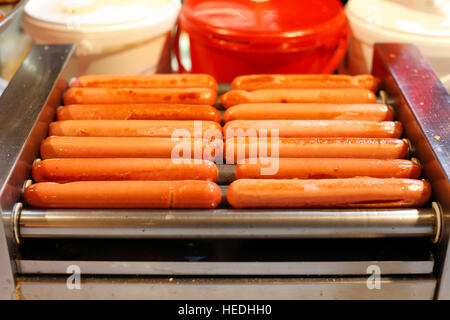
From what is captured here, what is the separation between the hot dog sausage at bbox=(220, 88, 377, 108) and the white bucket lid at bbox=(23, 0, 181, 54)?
849 millimetres

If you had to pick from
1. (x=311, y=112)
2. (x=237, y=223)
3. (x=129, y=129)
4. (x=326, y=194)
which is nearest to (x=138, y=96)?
(x=129, y=129)

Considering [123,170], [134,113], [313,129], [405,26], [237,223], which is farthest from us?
[405,26]

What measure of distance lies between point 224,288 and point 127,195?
0.48 m

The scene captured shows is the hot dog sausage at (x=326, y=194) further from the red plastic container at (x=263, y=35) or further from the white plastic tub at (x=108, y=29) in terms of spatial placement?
the white plastic tub at (x=108, y=29)

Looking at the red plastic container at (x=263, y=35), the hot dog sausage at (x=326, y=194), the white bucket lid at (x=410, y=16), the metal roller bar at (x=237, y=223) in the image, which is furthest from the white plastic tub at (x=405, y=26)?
the metal roller bar at (x=237, y=223)

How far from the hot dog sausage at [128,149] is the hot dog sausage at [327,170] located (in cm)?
21

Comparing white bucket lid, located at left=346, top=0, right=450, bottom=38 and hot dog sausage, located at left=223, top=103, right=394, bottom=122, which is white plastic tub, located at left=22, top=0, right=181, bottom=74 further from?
white bucket lid, located at left=346, top=0, right=450, bottom=38

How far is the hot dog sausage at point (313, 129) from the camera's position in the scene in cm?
208

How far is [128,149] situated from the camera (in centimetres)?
198

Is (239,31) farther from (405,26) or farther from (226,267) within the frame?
(226,267)

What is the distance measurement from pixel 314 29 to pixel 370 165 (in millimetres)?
1141

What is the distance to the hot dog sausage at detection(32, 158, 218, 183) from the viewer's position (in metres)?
1.88
